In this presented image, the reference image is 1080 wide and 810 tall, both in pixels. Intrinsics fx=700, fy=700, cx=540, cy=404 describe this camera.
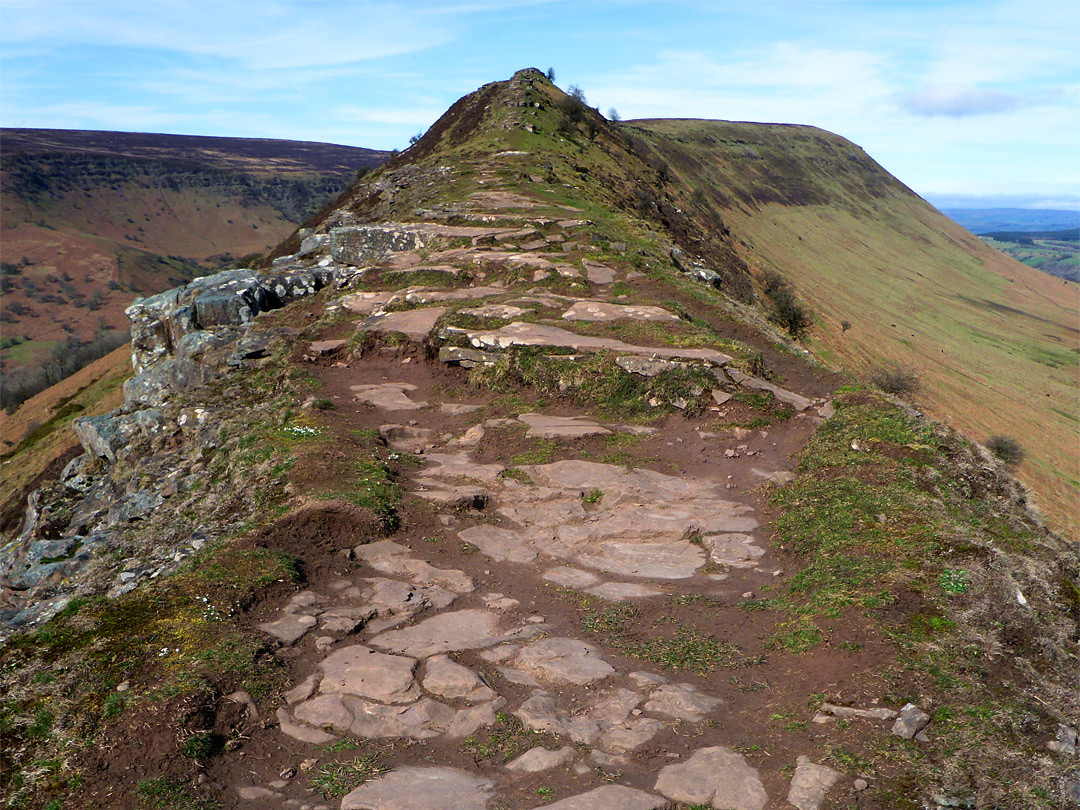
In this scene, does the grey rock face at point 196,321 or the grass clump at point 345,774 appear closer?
the grass clump at point 345,774

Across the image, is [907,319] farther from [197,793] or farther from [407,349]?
[197,793]

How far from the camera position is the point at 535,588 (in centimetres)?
618

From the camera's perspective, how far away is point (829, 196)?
92.1 m

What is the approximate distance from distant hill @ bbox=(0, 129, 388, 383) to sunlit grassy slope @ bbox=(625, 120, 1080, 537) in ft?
143

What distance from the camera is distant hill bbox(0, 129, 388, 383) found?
85.3 metres

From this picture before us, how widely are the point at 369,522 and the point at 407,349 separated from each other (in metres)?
5.86

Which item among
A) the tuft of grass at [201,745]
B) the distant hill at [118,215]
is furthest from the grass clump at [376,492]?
the distant hill at [118,215]

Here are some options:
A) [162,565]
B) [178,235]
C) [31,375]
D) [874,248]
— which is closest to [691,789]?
[162,565]

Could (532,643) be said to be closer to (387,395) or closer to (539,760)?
(539,760)

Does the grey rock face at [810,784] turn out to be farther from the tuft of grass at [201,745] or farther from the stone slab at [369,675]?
the tuft of grass at [201,745]

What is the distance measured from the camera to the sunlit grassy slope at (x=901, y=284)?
38969mm

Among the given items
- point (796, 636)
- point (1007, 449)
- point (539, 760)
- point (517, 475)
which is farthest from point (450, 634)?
point (1007, 449)

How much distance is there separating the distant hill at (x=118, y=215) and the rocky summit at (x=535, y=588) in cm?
6597

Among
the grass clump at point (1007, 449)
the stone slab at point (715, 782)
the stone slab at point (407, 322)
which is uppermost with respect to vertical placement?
the stone slab at point (407, 322)
